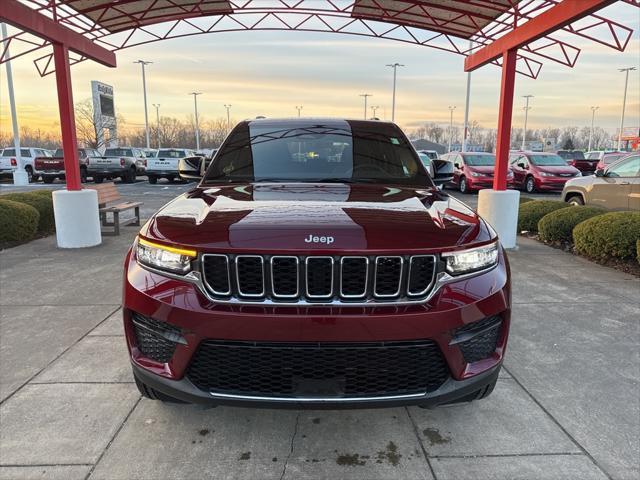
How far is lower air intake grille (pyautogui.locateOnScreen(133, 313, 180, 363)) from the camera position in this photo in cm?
213

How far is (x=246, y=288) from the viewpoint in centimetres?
208

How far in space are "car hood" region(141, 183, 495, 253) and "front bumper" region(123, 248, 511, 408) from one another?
24 centimetres

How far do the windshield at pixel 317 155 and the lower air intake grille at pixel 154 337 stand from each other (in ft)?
4.81

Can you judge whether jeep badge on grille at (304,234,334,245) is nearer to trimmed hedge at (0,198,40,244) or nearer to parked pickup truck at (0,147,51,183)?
trimmed hedge at (0,198,40,244)

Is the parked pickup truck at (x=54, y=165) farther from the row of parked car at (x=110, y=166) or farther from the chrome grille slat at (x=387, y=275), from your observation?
the chrome grille slat at (x=387, y=275)

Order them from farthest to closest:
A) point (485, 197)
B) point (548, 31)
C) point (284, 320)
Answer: point (485, 197) < point (548, 31) < point (284, 320)

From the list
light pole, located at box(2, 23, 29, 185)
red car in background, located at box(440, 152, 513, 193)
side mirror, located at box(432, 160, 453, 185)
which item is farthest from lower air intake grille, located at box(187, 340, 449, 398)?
light pole, located at box(2, 23, 29, 185)

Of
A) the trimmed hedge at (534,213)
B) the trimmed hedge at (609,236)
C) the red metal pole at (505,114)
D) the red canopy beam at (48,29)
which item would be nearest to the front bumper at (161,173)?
the red canopy beam at (48,29)

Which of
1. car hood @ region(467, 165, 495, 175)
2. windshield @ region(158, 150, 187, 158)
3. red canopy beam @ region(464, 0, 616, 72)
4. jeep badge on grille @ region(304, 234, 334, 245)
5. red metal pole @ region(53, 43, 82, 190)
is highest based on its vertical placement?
red canopy beam @ region(464, 0, 616, 72)

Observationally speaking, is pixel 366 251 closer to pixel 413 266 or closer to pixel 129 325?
pixel 413 266

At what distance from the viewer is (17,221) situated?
7695mm

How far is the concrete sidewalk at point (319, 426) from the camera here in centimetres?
232

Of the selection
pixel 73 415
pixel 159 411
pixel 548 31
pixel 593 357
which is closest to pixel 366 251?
pixel 159 411

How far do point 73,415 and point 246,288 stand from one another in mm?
1547
